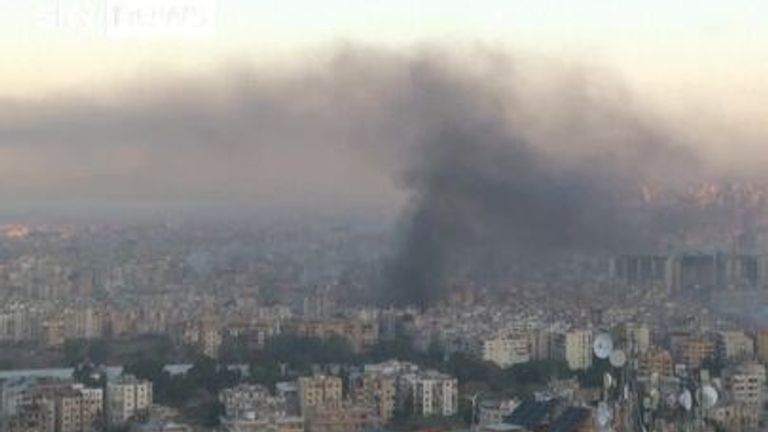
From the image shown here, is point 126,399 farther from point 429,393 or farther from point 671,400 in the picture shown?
point 671,400

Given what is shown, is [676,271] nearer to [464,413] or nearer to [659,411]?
[464,413]

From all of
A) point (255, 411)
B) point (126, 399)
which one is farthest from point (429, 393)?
point (126, 399)

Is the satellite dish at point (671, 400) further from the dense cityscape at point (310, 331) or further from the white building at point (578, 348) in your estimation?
the white building at point (578, 348)

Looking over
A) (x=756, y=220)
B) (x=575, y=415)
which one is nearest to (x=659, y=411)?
(x=575, y=415)

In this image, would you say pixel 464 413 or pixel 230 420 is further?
pixel 464 413

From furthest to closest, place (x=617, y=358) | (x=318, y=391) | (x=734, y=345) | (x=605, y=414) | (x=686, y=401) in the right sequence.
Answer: (x=734, y=345)
(x=318, y=391)
(x=605, y=414)
(x=617, y=358)
(x=686, y=401)

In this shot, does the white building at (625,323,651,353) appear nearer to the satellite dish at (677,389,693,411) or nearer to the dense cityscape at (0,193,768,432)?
the dense cityscape at (0,193,768,432)

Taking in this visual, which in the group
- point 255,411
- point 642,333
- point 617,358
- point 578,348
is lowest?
point 255,411

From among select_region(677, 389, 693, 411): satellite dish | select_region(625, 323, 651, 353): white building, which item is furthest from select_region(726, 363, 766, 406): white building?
select_region(677, 389, 693, 411): satellite dish
